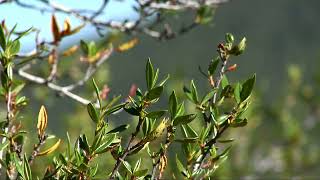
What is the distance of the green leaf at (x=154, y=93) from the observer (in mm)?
1863

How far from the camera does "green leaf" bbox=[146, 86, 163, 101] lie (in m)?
→ 1.86

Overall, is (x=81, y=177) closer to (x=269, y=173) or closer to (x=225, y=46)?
(x=225, y=46)

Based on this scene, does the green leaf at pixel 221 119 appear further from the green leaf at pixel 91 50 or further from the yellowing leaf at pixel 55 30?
the green leaf at pixel 91 50

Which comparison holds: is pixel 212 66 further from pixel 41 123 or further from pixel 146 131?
pixel 41 123

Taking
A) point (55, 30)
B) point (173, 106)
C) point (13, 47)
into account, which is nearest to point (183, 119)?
point (173, 106)

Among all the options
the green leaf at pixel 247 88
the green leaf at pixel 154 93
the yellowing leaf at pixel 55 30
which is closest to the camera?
the green leaf at pixel 154 93

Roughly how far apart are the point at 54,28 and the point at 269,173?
470cm

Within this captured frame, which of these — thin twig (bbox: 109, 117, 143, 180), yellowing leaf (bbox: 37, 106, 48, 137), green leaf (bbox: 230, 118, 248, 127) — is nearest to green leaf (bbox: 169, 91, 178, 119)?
thin twig (bbox: 109, 117, 143, 180)

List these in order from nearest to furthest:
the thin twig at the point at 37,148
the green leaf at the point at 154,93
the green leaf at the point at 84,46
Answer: the green leaf at the point at 154,93, the thin twig at the point at 37,148, the green leaf at the point at 84,46

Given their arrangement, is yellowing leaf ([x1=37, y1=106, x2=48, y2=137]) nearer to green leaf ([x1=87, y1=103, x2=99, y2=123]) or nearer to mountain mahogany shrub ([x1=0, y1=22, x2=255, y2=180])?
mountain mahogany shrub ([x1=0, y1=22, x2=255, y2=180])

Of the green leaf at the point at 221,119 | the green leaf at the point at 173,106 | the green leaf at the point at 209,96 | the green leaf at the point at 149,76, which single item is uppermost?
the green leaf at the point at 149,76

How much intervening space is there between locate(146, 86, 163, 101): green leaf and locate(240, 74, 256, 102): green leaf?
0.32m

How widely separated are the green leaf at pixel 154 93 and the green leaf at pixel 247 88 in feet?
1.05

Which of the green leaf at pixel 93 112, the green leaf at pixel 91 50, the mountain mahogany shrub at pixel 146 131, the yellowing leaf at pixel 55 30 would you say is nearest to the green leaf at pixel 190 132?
the mountain mahogany shrub at pixel 146 131
